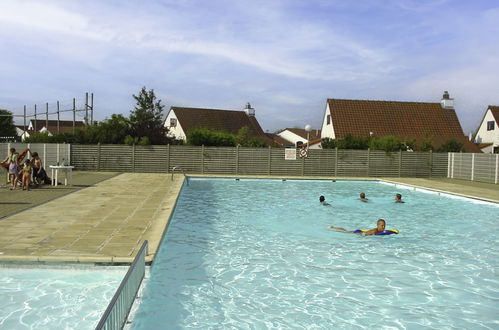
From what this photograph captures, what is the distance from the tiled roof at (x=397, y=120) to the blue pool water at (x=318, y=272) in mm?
25667

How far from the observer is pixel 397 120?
3984cm

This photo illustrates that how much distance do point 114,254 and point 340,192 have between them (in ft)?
47.7

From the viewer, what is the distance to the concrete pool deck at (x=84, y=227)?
6176 mm

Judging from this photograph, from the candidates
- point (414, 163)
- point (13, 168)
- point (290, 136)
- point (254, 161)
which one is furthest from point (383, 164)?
point (290, 136)

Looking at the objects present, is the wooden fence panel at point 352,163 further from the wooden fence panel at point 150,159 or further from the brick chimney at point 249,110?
the brick chimney at point 249,110

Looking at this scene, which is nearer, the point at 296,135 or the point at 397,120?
the point at 397,120

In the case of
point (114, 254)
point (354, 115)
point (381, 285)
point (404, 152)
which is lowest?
point (381, 285)

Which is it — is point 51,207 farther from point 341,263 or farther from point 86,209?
point 341,263

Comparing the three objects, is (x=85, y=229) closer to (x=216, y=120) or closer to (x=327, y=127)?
(x=327, y=127)

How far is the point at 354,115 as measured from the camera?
3944 centimetres

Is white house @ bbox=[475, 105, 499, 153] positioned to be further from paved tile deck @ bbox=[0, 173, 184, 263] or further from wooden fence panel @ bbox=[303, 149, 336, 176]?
paved tile deck @ bbox=[0, 173, 184, 263]

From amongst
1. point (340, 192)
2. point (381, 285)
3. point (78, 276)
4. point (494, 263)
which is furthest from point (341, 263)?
point (340, 192)

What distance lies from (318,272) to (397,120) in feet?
117

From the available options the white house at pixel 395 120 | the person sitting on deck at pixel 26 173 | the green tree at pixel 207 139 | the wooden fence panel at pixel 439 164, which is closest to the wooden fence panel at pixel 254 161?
the green tree at pixel 207 139
